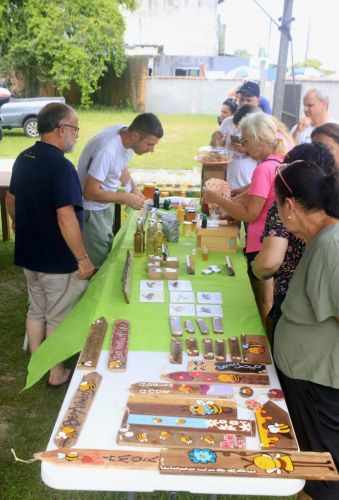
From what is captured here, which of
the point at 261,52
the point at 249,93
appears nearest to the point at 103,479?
the point at 249,93

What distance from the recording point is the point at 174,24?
25.6 metres

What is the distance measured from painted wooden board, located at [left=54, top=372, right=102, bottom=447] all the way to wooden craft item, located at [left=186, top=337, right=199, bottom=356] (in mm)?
373

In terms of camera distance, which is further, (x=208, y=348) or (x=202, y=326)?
(x=202, y=326)

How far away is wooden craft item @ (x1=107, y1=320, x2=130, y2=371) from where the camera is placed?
1.77 m

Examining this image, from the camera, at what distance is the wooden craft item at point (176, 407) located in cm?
151

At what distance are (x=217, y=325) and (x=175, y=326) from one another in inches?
7.1

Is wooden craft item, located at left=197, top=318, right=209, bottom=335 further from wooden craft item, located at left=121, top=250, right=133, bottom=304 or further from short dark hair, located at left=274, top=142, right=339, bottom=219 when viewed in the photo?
short dark hair, located at left=274, top=142, right=339, bottom=219

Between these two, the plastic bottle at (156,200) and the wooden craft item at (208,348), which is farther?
the plastic bottle at (156,200)

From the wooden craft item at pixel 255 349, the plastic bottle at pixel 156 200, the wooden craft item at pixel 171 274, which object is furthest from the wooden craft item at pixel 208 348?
the plastic bottle at pixel 156 200

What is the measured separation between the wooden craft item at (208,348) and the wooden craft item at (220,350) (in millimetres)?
20

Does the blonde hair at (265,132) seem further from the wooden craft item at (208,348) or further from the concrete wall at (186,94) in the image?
the concrete wall at (186,94)

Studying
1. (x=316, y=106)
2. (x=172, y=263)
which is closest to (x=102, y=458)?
(x=172, y=263)

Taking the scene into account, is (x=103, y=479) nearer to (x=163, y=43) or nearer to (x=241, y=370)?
(x=241, y=370)

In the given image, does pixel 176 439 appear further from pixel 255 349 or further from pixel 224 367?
pixel 255 349
